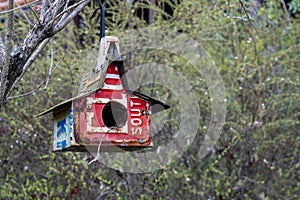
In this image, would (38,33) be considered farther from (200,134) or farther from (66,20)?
(200,134)

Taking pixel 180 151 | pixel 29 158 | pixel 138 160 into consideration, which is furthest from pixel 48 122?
pixel 180 151

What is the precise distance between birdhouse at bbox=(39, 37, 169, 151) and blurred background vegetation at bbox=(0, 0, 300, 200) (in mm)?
1724

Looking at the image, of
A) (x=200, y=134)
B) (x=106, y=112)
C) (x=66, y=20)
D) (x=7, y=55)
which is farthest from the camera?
(x=200, y=134)

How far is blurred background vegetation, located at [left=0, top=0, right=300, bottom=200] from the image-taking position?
416 centimetres

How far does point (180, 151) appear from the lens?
14.0 feet

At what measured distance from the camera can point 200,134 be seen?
440 cm

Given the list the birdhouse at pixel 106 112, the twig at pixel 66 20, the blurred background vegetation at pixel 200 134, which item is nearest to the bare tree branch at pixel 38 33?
the twig at pixel 66 20

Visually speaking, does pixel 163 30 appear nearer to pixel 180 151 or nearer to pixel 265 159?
pixel 180 151

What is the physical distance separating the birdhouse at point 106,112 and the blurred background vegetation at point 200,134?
5.66 ft

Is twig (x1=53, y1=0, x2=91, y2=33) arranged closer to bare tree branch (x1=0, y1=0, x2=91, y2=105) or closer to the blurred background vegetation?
bare tree branch (x1=0, y1=0, x2=91, y2=105)

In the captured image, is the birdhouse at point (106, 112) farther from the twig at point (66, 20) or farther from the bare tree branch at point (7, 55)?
the bare tree branch at point (7, 55)

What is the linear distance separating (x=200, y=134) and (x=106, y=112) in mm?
2197

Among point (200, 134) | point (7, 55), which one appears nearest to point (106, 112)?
point (7, 55)

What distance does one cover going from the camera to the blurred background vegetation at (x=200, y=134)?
13.6 feet
